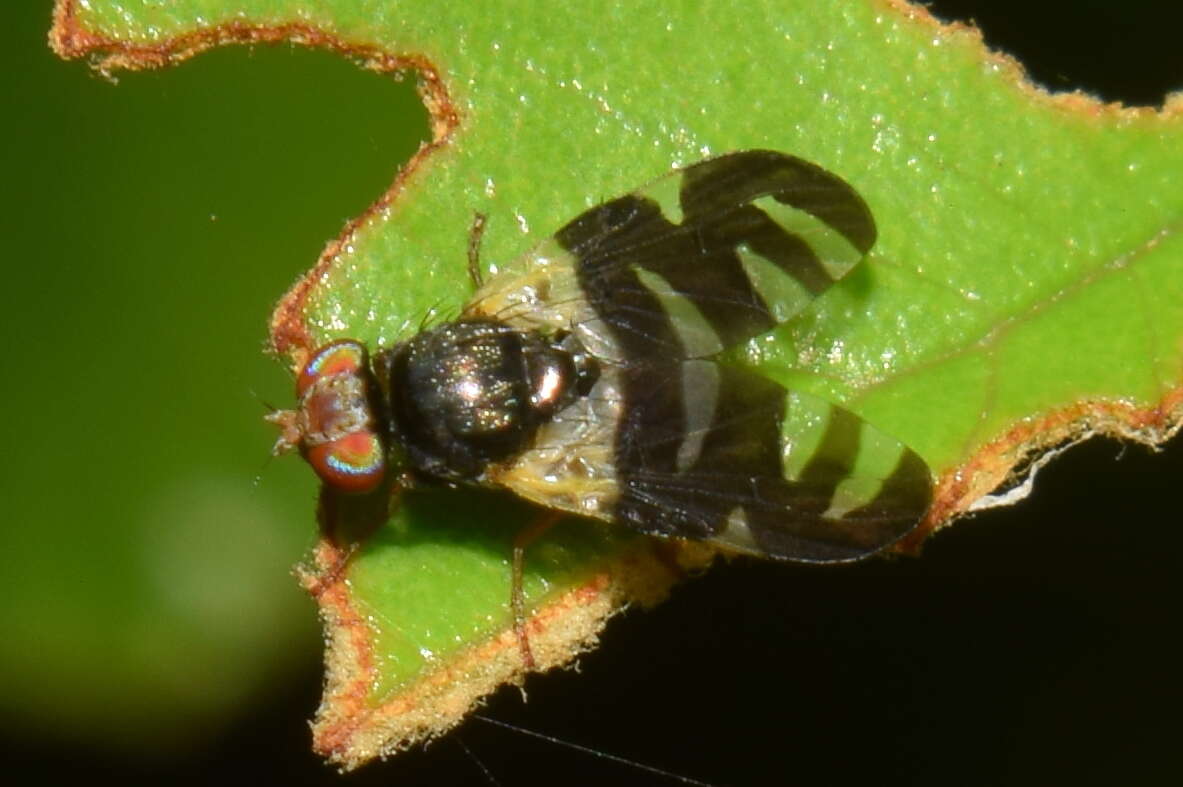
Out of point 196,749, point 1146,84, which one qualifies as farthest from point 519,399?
point 1146,84

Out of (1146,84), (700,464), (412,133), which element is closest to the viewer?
(700,464)

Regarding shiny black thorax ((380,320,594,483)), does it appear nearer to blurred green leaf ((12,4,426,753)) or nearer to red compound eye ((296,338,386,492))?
red compound eye ((296,338,386,492))

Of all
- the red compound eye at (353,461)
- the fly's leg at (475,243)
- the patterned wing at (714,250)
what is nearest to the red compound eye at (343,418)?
the red compound eye at (353,461)

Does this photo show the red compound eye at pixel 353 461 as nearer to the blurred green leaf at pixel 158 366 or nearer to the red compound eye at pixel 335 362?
the red compound eye at pixel 335 362

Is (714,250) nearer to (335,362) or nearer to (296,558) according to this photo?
(335,362)

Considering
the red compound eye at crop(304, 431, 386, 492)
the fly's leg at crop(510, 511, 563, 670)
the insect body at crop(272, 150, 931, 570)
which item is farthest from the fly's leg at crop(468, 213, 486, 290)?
the fly's leg at crop(510, 511, 563, 670)

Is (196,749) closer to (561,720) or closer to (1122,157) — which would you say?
(561,720)
